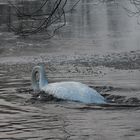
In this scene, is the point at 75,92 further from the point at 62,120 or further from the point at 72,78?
the point at 72,78

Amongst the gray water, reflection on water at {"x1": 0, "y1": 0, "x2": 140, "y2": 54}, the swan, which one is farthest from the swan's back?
reflection on water at {"x1": 0, "y1": 0, "x2": 140, "y2": 54}

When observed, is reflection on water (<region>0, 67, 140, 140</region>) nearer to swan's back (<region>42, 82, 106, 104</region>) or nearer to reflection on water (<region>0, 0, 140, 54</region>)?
swan's back (<region>42, 82, 106, 104</region>)

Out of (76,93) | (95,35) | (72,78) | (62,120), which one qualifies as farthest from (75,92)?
(95,35)

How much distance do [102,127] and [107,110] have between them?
1.79m

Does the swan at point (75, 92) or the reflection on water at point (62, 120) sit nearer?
the reflection on water at point (62, 120)

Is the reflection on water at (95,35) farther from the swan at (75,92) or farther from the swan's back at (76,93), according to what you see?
the swan's back at (76,93)

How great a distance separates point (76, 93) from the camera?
50.3 ft

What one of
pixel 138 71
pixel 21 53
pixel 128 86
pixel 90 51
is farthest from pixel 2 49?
pixel 128 86

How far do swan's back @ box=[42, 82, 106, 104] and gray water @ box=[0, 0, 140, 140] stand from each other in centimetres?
22

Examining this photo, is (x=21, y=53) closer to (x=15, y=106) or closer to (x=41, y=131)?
(x=15, y=106)

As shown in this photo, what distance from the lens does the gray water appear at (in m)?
12.6

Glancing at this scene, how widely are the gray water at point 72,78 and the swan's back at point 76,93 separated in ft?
0.72

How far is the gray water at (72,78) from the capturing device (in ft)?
41.2

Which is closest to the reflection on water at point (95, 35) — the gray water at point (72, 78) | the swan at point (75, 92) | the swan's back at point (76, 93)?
the gray water at point (72, 78)
